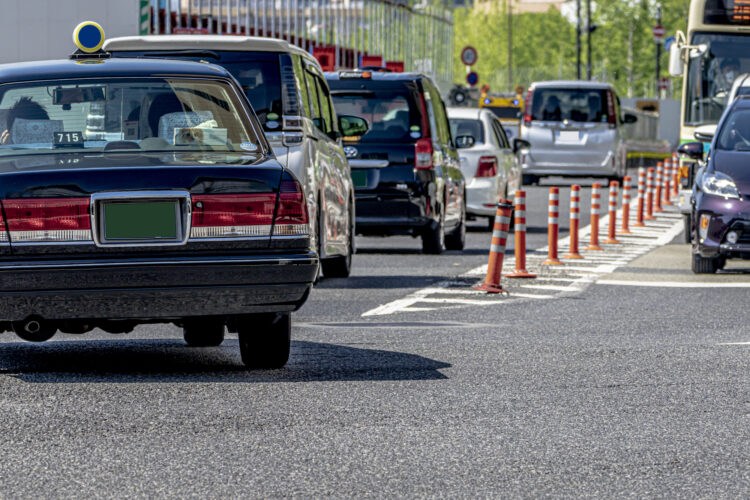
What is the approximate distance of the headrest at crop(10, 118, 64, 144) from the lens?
27.3 ft

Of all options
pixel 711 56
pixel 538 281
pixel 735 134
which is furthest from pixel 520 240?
pixel 711 56

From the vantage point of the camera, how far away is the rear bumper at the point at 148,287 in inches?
296

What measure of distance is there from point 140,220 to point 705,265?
921cm

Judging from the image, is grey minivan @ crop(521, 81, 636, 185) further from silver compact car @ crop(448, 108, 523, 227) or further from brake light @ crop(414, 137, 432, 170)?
brake light @ crop(414, 137, 432, 170)

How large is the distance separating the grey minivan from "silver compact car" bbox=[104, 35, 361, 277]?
22817 mm

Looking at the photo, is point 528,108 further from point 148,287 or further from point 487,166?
point 148,287

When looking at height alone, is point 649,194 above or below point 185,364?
below

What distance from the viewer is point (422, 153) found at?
17.1m

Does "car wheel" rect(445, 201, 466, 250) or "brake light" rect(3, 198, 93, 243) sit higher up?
"brake light" rect(3, 198, 93, 243)

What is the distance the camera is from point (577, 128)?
3584 cm

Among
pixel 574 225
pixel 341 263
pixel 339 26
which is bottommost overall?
pixel 574 225

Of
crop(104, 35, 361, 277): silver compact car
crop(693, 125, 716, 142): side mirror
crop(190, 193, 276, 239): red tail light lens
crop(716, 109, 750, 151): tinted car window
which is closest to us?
crop(190, 193, 276, 239): red tail light lens

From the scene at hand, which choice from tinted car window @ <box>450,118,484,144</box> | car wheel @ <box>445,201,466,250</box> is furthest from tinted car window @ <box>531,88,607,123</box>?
car wheel @ <box>445,201,466,250</box>

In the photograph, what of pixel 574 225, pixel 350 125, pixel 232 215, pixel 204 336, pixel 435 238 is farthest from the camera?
pixel 574 225
